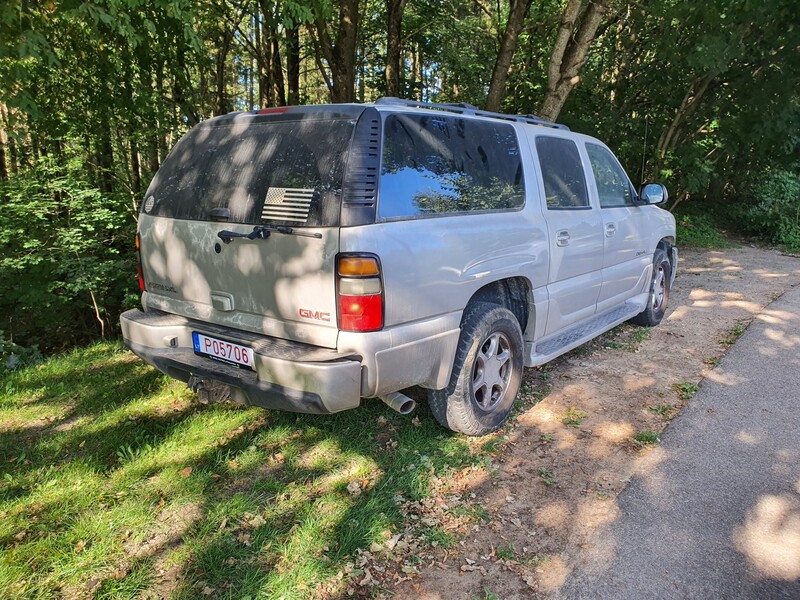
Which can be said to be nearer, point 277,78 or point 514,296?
point 514,296

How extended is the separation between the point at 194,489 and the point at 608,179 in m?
4.21

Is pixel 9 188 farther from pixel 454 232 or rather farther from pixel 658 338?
pixel 658 338

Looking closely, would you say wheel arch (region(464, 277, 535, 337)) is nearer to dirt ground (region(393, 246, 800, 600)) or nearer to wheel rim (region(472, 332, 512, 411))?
wheel rim (region(472, 332, 512, 411))

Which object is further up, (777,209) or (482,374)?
(777,209)

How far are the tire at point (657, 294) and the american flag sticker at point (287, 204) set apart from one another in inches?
175

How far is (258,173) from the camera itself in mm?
3008

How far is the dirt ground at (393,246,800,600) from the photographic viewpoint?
8.00ft

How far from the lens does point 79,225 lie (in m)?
7.43

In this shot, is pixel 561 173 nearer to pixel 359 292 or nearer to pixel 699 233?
pixel 359 292

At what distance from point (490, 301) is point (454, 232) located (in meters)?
0.69

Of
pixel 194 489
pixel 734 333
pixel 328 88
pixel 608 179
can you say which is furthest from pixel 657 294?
pixel 328 88

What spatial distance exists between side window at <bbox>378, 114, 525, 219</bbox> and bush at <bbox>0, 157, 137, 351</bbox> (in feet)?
19.4

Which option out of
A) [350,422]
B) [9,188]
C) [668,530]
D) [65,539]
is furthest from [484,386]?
[9,188]

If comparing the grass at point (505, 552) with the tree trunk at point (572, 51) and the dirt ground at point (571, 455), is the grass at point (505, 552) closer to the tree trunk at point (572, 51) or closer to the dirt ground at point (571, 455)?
the dirt ground at point (571, 455)
